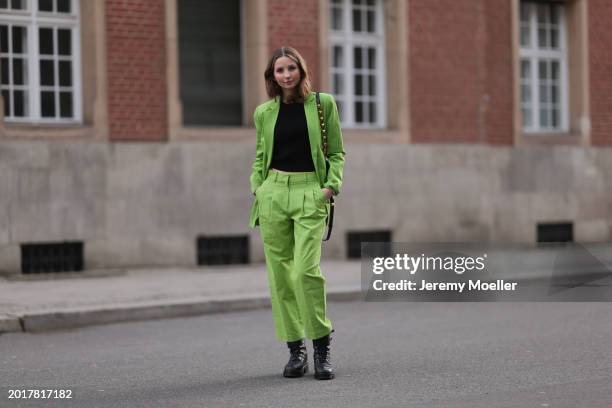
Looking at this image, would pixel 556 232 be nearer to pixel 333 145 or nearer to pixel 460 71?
pixel 460 71

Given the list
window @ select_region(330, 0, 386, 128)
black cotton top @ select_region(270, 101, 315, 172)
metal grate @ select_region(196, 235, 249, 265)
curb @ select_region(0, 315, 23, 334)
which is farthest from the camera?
window @ select_region(330, 0, 386, 128)

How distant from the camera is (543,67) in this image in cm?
1927

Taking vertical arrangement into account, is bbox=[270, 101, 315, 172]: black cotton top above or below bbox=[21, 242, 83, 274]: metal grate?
above

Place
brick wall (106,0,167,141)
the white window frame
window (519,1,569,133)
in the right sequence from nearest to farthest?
the white window frame < brick wall (106,0,167,141) < window (519,1,569,133)

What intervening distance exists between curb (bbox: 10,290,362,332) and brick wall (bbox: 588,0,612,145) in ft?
32.8

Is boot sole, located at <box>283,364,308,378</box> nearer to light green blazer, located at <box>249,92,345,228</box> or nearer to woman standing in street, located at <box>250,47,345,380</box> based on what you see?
woman standing in street, located at <box>250,47,345,380</box>

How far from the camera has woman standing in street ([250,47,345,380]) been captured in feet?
21.9

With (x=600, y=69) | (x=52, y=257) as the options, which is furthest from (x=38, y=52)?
(x=600, y=69)

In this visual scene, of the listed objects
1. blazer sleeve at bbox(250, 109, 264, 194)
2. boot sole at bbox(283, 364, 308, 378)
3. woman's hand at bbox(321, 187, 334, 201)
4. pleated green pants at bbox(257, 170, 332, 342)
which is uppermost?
blazer sleeve at bbox(250, 109, 264, 194)

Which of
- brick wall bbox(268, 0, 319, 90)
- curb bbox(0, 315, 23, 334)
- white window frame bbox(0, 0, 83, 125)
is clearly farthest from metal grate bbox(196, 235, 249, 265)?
curb bbox(0, 315, 23, 334)

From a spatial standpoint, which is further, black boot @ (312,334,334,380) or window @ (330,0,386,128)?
window @ (330,0,386,128)

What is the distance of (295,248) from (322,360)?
28.4 inches

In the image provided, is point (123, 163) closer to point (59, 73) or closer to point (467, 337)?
point (59, 73)

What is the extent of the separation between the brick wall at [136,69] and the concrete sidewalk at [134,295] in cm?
197
